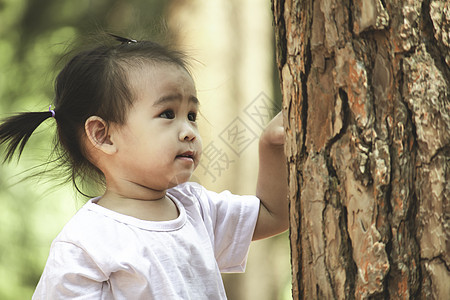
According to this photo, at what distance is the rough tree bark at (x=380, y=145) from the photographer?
40.7 inches

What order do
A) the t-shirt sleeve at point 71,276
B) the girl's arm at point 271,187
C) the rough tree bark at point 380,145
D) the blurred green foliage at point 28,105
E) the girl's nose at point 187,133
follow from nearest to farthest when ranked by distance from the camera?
1. the rough tree bark at point 380,145
2. the t-shirt sleeve at point 71,276
3. the girl's nose at point 187,133
4. the girl's arm at point 271,187
5. the blurred green foliage at point 28,105

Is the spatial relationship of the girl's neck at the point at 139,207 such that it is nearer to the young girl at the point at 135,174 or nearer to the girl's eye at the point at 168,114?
the young girl at the point at 135,174

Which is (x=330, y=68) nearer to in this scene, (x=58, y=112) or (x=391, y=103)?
(x=391, y=103)

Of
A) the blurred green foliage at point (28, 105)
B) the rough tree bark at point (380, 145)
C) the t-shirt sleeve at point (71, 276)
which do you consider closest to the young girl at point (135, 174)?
the t-shirt sleeve at point (71, 276)

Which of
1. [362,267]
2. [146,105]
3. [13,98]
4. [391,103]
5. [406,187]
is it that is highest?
[13,98]

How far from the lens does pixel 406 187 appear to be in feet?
3.43

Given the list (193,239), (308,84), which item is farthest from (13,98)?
(308,84)

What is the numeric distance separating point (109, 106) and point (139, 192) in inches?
9.4

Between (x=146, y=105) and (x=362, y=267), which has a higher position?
(x=146, y=105)

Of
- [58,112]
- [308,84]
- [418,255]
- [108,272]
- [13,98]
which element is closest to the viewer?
[418,255]

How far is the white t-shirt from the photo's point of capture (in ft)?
4.56

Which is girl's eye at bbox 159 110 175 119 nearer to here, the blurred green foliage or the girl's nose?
the girl's nose

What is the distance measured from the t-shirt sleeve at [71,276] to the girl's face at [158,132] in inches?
10.0

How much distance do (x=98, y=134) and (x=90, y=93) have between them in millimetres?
114
